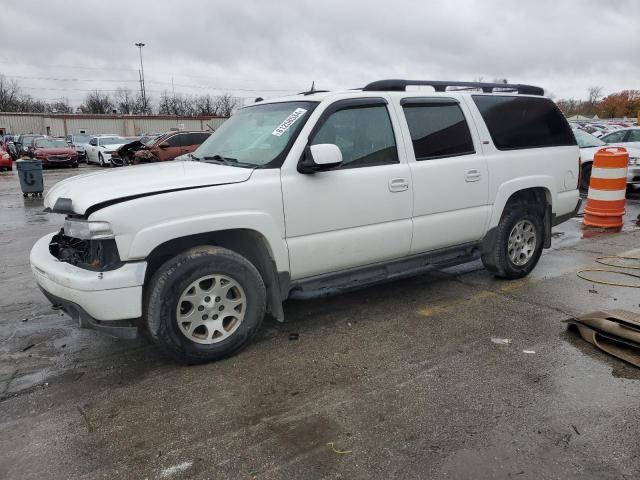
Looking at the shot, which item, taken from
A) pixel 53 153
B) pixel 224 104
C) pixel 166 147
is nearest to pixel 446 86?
pixel 166 147

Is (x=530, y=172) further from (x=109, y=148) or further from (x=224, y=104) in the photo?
(x=224, y=104)

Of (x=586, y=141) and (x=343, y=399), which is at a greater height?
(x=586, y=141)

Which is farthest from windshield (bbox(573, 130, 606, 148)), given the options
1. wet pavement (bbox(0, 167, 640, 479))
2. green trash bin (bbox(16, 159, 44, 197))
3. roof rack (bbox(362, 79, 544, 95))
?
green trash bin (bbox(16, 159, 44, 197))

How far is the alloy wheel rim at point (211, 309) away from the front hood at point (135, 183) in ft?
2.23

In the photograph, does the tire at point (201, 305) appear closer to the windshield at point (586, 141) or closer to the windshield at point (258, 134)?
the windshield at point (258, 134)

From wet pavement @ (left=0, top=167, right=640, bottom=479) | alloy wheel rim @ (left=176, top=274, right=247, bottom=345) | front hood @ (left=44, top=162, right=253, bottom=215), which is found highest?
front hood @ (left=44, top=162, right=253, bottom=215)

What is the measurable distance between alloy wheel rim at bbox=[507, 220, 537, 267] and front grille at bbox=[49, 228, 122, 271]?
155 inches

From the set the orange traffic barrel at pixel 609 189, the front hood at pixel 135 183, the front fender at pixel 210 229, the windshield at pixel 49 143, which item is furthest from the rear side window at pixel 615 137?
the windshield at pixel 49 143

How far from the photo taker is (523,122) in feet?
17.7

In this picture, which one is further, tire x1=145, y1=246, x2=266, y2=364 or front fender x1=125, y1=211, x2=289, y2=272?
tire x1=145, y1=246, x2=266, y2=364

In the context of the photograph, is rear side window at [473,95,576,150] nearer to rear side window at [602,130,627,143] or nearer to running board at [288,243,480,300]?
running board at [288,243,480,300]

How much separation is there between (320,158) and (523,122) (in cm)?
285

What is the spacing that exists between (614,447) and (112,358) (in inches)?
133

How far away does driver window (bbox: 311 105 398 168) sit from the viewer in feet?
13.5
